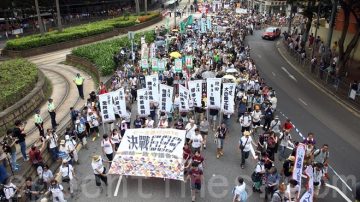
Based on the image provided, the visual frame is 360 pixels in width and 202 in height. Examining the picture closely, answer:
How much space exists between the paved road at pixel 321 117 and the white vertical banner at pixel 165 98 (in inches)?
253

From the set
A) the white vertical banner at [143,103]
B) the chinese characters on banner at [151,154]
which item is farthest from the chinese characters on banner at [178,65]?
the chinese characters on banner at [151,154]

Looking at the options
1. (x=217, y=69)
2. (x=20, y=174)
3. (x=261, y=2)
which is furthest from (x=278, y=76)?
(x=261, y=2)

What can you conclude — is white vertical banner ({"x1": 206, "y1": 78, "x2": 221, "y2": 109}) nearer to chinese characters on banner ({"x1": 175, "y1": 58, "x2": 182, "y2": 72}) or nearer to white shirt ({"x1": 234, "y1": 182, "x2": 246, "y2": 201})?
chinese characters on banner ({"x1": 175, "y1": 58, "x2": 182, "y2": 72})

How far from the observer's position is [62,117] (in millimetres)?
18641

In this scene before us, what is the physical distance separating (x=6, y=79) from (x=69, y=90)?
3.95 metres

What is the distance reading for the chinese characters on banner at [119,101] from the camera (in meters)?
15.1

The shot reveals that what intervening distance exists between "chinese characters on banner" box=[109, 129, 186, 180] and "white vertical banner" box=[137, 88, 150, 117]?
2497 millimetres

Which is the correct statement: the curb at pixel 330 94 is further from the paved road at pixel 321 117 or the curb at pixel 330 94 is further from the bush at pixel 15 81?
the bush at pixel 15 81

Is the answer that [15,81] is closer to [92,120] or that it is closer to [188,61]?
[92,120]

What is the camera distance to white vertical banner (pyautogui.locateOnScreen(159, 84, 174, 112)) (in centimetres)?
1566

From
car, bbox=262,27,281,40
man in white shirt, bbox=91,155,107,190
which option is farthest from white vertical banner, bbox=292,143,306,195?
car, bbox=262,27,281,40

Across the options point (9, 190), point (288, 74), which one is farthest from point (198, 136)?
point (288, 74)

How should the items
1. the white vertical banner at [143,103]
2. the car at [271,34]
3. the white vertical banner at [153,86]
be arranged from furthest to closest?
the car at [271,34] < the white vertical banner at [153,86] < the white vertical banner at [143,103]

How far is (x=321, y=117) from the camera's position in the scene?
751 inches
